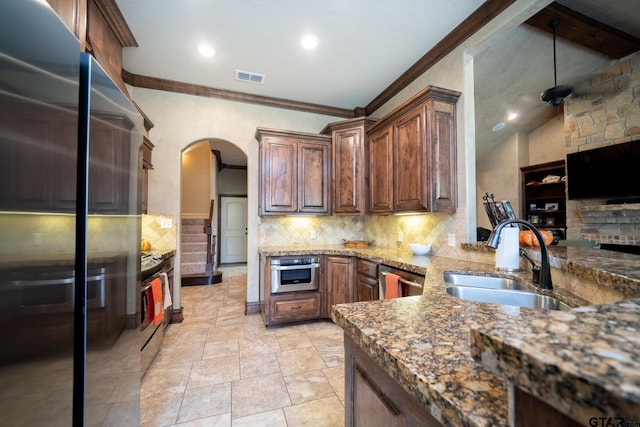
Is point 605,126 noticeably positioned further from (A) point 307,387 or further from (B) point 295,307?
(A) point 307,387

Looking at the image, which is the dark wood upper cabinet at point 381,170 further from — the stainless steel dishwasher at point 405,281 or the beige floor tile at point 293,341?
the beige floor tile at point 293,341

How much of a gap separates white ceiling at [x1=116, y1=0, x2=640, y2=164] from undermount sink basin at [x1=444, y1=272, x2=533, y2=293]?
226cm

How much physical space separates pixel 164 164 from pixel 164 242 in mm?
1004

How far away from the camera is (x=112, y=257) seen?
1032 millimetres

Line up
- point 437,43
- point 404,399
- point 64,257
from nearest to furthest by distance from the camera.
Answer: point 404,399
point 64,257
point 437,43

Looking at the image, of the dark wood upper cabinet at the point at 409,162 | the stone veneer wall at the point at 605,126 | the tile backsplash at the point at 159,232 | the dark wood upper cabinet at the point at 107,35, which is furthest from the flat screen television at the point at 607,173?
the tile backsplash at the point at 159,232

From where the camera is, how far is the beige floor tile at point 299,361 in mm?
2240

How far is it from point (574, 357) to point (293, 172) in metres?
3.35

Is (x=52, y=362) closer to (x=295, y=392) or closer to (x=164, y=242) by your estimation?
(x=295, y=392)

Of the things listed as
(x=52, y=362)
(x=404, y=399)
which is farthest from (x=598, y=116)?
(x=52, y=362)

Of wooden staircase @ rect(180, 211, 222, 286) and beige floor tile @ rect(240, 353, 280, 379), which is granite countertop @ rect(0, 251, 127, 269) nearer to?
beige floor tile @ rect(240, 353, 280, 379)

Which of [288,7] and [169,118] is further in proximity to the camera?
[169,118]

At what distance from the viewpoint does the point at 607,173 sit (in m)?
3.66

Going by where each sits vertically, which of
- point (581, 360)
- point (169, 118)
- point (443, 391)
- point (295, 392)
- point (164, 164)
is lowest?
point (295, 392)
